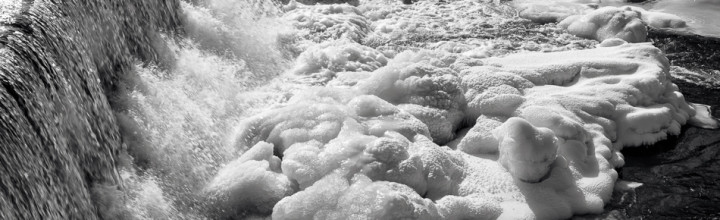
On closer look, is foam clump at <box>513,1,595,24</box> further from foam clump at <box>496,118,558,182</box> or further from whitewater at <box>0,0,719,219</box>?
foam clump at <box>496,118,558,182</box>

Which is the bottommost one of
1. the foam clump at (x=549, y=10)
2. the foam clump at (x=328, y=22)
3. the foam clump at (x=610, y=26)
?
the foam clump at (x=549, y=10)

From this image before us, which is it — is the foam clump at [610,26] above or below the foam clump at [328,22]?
below

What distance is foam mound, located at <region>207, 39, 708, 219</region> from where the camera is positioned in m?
3.59

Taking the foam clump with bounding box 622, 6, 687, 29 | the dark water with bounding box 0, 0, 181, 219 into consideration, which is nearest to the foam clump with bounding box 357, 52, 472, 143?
the dark water with bounding box 0, 0, 181, 219

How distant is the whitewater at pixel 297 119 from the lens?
10.2ft

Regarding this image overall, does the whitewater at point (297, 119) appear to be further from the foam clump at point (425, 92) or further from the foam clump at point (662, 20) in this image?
the foam clump at point (662, 20)

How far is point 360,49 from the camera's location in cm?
555

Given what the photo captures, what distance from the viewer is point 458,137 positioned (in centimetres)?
443

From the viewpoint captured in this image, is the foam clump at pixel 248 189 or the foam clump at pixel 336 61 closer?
the foam clump at pixel 248 189

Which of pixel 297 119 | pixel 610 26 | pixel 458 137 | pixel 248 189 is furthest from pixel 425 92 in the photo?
pixel 610 26

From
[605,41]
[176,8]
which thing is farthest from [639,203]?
[176,8]

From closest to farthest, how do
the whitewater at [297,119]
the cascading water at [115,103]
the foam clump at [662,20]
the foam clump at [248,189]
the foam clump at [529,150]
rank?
1. the cascading water at [115,103]
2. the whitewater at [297,119]
3. the foam clump at [248,189]
4. the foam clump at [529,150]
5. the foam clump at [662,20]

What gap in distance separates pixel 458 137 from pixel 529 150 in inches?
28.3

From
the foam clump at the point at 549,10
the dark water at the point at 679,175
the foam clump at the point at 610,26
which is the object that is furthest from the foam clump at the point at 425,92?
the foam clump at the point at 549,10
